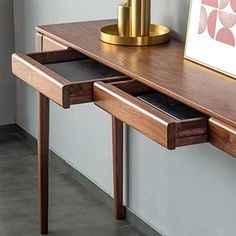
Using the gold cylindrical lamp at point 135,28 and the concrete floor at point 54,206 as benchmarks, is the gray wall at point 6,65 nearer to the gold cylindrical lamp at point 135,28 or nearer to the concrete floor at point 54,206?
the concrete floor at point 54,206

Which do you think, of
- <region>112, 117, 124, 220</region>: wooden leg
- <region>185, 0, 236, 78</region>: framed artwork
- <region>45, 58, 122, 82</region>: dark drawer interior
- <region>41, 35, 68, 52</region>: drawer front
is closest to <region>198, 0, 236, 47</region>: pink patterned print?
<region>185, 0, 236, 78</region>: framed artwork

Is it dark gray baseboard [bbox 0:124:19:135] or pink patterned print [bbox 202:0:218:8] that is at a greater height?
pink patterned print [bbox 202:0:218:8]

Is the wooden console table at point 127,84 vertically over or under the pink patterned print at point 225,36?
under

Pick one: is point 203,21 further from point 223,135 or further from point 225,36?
point 223,135

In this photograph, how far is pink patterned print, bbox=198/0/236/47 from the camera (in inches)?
69.8

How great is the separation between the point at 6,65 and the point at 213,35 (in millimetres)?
1773

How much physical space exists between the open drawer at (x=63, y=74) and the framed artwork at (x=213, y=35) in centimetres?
22

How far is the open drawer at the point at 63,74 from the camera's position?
1843mm

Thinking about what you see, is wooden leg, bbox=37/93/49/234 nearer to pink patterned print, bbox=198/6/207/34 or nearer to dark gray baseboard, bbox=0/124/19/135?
pink patterned print, bbox=198/6/207/34

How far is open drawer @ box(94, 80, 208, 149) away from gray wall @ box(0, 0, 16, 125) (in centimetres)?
167

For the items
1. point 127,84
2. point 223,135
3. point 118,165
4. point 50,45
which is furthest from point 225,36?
point 118,165

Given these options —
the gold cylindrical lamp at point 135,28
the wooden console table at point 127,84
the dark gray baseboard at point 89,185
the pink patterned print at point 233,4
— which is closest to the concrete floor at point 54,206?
the dark gray baseboard at point 89,185

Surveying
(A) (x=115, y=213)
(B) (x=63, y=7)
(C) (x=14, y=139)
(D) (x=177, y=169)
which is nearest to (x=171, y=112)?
(D) (x=177, y=169)

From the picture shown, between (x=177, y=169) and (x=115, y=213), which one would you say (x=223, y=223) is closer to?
(x=177, y=169)
